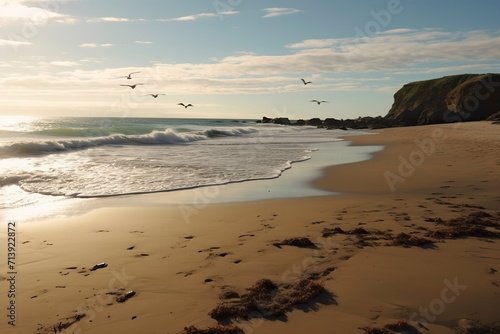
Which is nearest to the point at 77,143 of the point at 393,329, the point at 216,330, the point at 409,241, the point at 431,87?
the point at 409,241

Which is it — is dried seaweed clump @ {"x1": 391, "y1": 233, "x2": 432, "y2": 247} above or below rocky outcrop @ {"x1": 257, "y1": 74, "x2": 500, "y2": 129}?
below

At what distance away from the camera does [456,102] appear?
72562mm

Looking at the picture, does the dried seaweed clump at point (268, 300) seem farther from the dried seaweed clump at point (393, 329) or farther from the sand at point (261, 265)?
the dried seaweed clump at point (393, 329)

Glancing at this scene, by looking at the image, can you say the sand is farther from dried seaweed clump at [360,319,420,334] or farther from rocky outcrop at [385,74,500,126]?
A: rocky outcrop at [385,74,500,126]

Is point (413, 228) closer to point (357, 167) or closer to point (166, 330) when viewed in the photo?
point (166, 330)

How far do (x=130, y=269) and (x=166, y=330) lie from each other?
192cm

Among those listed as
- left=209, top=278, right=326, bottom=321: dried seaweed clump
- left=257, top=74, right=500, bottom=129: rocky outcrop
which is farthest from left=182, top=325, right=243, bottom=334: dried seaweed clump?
left=257, top=74, right=500, bottom=129: rocky outcrop

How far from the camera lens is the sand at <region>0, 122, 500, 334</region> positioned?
13.9 feet

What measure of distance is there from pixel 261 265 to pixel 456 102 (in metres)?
78.7

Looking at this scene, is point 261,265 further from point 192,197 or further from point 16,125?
point 16,125

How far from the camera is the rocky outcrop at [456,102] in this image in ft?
210

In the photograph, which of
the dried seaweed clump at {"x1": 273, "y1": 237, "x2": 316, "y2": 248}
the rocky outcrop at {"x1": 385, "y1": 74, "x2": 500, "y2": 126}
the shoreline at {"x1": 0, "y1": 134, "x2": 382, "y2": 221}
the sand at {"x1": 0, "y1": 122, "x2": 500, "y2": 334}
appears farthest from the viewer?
the rocky outcrop at {"x1": 385, "y1": 74, "x2": 500, "y2": 126}

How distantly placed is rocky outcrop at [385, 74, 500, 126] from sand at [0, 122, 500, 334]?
2461 inches

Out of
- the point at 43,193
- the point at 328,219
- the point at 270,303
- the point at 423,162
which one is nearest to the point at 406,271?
the point at 270,303
